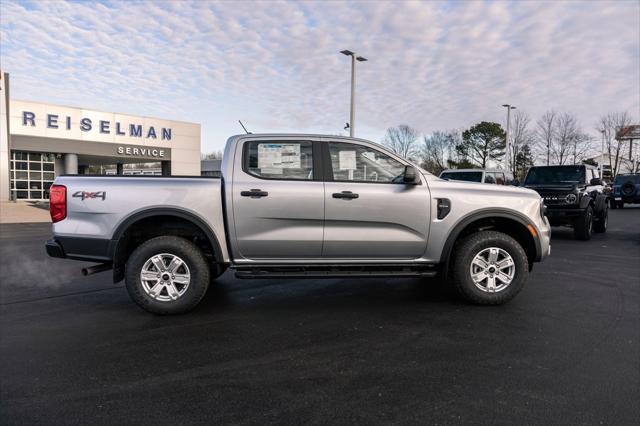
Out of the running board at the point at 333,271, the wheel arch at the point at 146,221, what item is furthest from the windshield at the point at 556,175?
the wheel arch at the point at 146,221

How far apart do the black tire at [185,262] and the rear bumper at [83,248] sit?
0.84ft

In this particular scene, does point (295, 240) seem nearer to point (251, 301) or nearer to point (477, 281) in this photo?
point (251, 301)

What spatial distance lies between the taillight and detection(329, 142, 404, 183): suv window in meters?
2.81

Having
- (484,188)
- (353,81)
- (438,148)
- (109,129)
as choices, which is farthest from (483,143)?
(484,188)

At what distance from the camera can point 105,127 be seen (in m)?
30.7

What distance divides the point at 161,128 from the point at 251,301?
3101 cm

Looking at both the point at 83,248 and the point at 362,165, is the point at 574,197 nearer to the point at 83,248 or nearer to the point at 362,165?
the point at 362,165

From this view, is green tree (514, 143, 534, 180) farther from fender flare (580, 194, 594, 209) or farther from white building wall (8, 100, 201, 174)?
fender flare (580, 194, 594, 209)

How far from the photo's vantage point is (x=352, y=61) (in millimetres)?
20125

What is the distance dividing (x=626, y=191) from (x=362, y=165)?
23775 mm

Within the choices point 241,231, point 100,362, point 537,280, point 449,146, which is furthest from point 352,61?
point 449,146

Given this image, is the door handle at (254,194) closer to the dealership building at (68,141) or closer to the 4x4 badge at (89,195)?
the 4x4 badge at (89,195)

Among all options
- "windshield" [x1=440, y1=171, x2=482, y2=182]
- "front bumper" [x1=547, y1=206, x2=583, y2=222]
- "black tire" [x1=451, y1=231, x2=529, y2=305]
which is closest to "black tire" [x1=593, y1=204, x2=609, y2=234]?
"front bumper" [x1=547, y1=206, x2=583, y2=222]

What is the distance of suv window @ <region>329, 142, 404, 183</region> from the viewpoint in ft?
16.3
